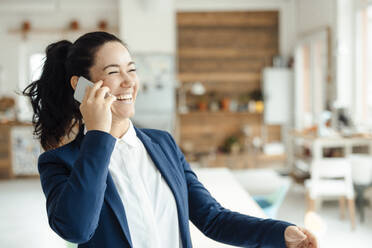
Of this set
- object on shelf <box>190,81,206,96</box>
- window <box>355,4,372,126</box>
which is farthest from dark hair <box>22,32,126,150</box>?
object on shelf <box>190,81,206,96</box>

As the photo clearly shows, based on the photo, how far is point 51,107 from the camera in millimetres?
1051

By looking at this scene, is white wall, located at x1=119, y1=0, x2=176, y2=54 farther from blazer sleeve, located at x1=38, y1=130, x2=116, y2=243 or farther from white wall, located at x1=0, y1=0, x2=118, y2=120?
blazer sleeve, located at x1=38, y1=130, x2=116, y2=243

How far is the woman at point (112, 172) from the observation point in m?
0.80

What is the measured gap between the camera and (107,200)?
0.89 metres

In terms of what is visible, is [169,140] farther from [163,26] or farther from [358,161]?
[163,26]

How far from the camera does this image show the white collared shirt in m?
0.94

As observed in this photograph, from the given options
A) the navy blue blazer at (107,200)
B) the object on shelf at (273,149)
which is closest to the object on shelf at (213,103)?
the object on shelf at (273,149)

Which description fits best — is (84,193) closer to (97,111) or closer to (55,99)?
(97,111)

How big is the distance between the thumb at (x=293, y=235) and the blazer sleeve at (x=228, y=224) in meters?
0.01

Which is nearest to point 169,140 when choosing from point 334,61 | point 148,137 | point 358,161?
point 148,137

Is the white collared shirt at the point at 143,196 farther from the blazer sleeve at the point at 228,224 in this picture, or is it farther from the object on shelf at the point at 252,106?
the object on shelf at the point at 252,106

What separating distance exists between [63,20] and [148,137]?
6724 mm

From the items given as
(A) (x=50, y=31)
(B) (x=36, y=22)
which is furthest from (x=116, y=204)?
(B) (x=36, y=22)

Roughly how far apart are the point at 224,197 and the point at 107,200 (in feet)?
3.40
